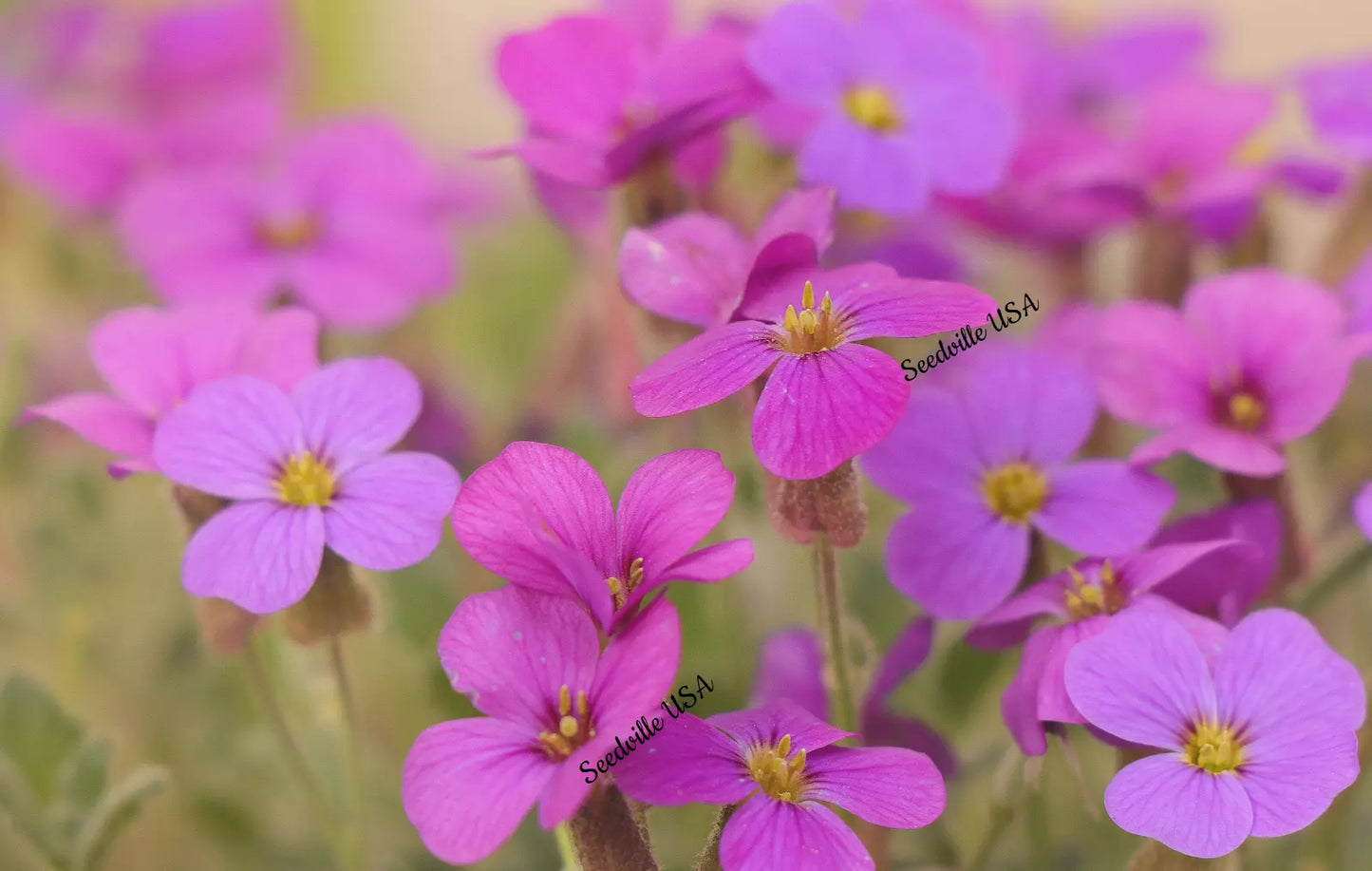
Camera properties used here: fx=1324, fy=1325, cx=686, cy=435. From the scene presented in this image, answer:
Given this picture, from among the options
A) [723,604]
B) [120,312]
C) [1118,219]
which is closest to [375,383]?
[120,312]

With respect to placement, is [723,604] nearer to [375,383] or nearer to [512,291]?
[375,383]

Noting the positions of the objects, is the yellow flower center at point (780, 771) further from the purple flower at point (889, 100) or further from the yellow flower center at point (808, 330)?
the purple flower at point (889, 100)

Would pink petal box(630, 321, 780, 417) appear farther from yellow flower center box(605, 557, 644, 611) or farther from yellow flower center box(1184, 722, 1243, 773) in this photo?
yellow flower center box(1184, 722, 1243, 773)

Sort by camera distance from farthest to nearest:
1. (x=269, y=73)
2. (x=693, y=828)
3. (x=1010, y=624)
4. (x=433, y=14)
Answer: (x=433, y=14) → (x=269, y=73) → (x=693, y=828) → (x=1010, y=624)

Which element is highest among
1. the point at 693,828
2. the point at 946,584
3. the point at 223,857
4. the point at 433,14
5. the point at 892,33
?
the point at 433,14

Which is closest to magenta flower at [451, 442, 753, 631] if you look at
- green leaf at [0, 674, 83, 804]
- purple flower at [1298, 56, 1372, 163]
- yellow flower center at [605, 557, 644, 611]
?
yellow flower center at [605, 557, 644, 611]

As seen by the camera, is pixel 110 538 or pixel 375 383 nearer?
pixel 375 383

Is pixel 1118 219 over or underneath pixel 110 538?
over
